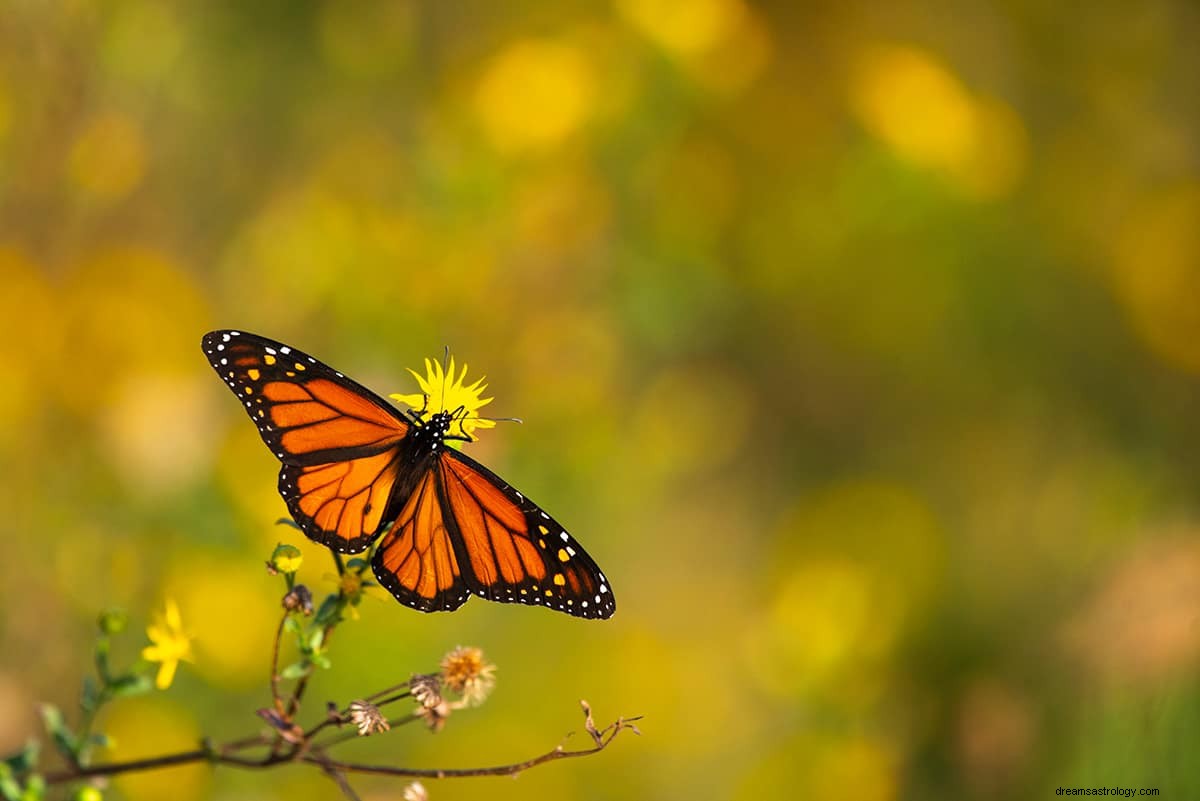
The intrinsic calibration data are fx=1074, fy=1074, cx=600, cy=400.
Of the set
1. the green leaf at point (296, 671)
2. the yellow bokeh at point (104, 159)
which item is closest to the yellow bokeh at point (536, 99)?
the yellow bokeh at point (104, 159)

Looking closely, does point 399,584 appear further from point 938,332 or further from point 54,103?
point 938,332

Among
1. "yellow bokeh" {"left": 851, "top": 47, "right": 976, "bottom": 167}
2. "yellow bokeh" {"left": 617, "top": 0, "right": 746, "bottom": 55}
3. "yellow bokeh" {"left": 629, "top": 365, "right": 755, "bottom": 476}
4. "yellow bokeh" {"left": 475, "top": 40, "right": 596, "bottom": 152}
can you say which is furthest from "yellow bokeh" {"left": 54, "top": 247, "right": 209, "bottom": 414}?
"yellow bokeh" {"left": 851, "top": 47, "right": 976, "bottom": 167}

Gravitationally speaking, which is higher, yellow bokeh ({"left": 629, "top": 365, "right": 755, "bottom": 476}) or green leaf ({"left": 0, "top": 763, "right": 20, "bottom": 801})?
yellow bokeh ({"left": 629, "top": 365, "right": 755, "bottom": 476})

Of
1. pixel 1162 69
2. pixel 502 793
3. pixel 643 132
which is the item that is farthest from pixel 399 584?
pixel 1162 69

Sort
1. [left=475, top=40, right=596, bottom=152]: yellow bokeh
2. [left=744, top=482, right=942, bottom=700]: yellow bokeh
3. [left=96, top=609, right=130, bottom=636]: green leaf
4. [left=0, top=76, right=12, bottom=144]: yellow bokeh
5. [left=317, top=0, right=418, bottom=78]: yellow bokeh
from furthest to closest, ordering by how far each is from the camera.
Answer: [left=317, top=0, right=418, bottom=78]: yellow bokeh
[left=475, top=40, right=596, bottom=152]: yellow bokeh
[left=744, top=482, right=942, bottom=700]: yellow bokeh
[left=0, top=76, right=12, bottom=144]: yellow bokeh
[left=96, top=609, right=130, bottom=636]: green leaf

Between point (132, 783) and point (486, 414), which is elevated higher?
point (486, 414)

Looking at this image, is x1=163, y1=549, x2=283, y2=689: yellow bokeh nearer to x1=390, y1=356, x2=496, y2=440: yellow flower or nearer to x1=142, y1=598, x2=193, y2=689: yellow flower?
x1=142, y1=598, x2=193, y2=689: yellow flower
